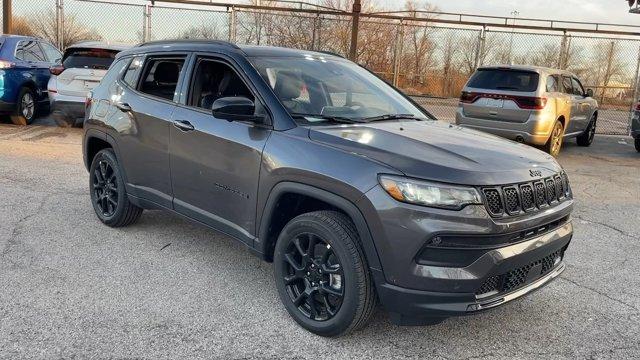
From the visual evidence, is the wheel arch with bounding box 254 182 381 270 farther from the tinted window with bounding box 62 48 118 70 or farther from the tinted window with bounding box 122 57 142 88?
the tinted window with bounding box 62 48 118 70

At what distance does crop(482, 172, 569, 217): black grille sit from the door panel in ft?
4.82

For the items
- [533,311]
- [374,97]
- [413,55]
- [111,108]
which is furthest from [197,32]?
[533,311]

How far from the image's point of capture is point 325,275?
3.31 meters

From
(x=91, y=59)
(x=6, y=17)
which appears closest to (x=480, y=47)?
(x=91, y=59)

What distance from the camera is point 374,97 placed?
14.5 feet

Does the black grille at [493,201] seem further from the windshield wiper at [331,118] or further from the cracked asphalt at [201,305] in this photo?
the windshield wiper at [331,118]

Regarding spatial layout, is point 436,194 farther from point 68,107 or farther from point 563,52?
point 563,52

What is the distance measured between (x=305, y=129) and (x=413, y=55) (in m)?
16.8

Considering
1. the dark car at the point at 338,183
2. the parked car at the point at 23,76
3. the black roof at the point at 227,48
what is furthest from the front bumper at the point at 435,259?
the parked car at the point at 23,76

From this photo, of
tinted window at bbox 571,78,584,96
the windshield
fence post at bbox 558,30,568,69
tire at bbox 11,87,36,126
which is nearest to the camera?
the windshield

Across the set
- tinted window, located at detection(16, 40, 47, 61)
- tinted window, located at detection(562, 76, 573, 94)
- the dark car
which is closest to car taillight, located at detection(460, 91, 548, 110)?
tinted window, located at detection(562, 76, 573, 94)

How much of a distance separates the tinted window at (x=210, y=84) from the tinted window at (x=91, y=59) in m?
6.94

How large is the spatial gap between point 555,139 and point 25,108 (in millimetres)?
10475

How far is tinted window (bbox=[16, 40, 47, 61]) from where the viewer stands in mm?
11055
